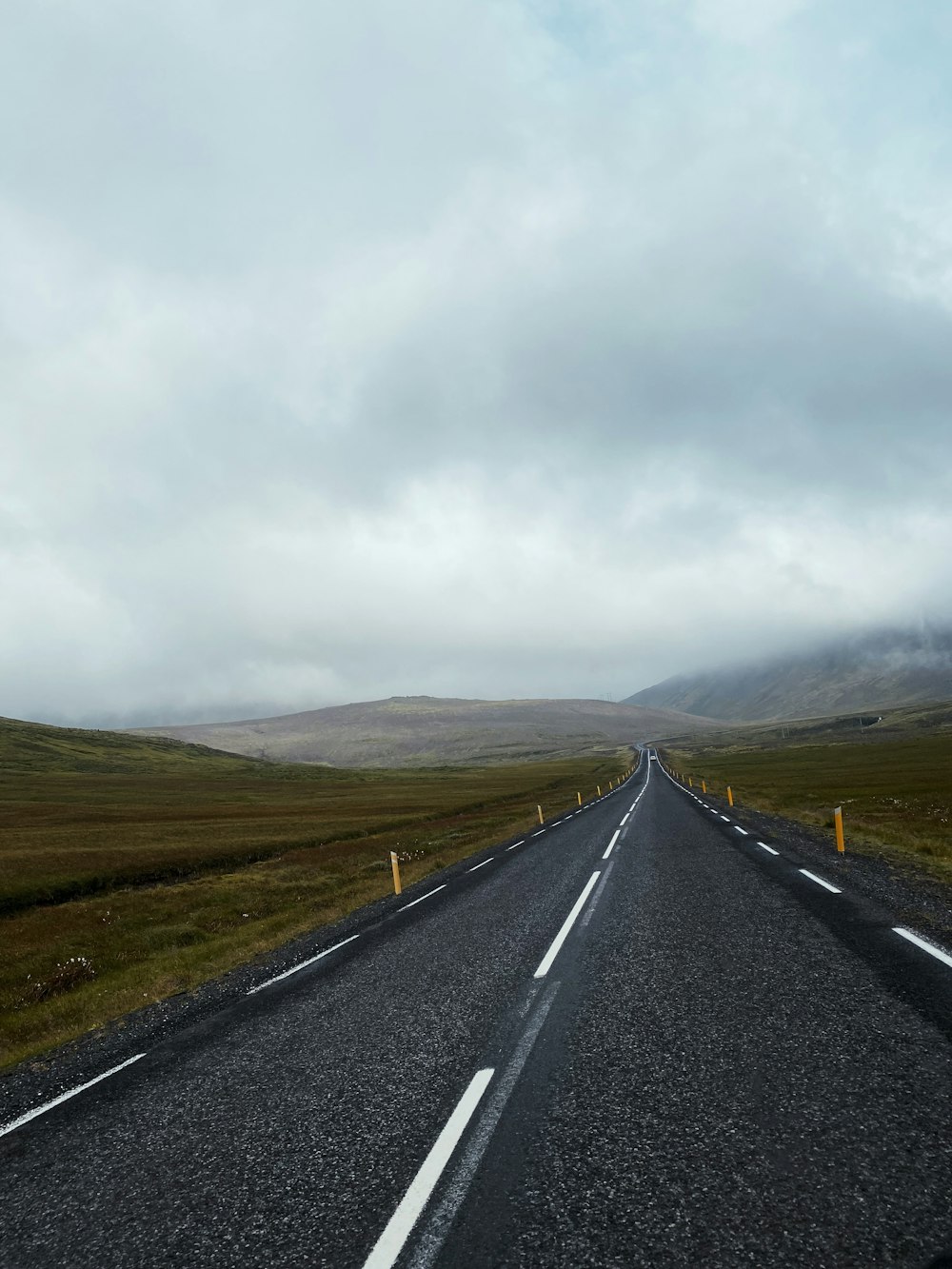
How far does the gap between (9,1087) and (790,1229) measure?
9257mm

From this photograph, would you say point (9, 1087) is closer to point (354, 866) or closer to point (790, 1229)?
point (790, 1229)

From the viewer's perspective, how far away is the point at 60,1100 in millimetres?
7516

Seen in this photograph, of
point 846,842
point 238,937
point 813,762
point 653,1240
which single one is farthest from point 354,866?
point 813,762

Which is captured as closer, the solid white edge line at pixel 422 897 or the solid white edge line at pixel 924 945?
the solid white edge line at pixel 924 945

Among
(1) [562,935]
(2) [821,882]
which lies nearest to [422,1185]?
(1) [562,935]

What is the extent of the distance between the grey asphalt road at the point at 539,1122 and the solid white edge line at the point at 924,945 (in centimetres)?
10

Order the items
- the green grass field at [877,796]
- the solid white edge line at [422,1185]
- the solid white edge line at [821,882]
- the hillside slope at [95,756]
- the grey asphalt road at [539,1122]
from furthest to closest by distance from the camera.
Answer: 1. the hillside slope at [95,756]
2. the green grass field at [877,796]
3. the solid white edge line at [821,882]
4. the grey asphalt road at [539,1122]
5. the solid white edge line at [422,1185]

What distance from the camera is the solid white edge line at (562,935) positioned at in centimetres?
1011

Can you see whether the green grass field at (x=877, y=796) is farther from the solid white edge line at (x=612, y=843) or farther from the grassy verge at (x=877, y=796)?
the solid white edge line at (x=612, y=843)

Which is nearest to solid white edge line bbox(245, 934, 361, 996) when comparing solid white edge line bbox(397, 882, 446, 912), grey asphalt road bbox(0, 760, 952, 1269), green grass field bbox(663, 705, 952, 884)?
grey asphalt road bbox(0, 760, 952, 1269)

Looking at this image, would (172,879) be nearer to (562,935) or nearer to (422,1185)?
(562,935)

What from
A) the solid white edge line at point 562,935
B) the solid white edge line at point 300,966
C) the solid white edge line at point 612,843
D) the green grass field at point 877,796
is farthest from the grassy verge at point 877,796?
the solid white edge line at point 300,966

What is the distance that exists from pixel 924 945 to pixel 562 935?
5.67 meters

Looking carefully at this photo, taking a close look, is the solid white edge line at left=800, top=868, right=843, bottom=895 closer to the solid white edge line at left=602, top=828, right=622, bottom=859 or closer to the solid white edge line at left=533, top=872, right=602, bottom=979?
the solid white edge line at left=533, top=872, right=602, bottom=979
